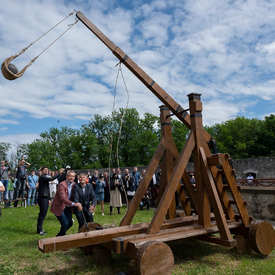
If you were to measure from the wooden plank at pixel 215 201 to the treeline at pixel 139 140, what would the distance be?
31.3 meters

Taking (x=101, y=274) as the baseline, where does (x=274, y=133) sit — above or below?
above

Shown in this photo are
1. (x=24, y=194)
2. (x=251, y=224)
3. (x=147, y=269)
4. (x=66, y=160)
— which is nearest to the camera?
(x=147, y=269)

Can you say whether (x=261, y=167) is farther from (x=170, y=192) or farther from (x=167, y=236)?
(x=167, y=236)

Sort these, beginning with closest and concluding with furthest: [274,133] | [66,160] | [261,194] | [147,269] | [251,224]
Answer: [147,269] < [251,224] < [261,194] < [274,133] < [66,160]

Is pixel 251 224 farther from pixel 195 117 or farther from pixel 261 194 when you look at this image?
pixel 261 194

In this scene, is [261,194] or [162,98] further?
[261,194]

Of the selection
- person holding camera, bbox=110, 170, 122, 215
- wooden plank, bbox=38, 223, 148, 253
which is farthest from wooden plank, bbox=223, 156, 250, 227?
person holding camera, bbox=110, 170, 122, 215

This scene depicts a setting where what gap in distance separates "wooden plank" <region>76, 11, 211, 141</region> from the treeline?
30845 mm

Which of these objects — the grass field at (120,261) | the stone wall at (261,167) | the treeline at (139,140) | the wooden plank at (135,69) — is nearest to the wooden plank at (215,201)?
the grass field at (120,261)

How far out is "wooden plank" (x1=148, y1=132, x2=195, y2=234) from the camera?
420 cm

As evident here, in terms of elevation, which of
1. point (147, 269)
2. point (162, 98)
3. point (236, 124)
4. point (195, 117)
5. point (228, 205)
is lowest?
point (147, 269)

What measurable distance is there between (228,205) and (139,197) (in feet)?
5.56

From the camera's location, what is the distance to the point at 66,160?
2032 inches

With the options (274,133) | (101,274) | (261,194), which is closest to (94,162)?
(274,133)
